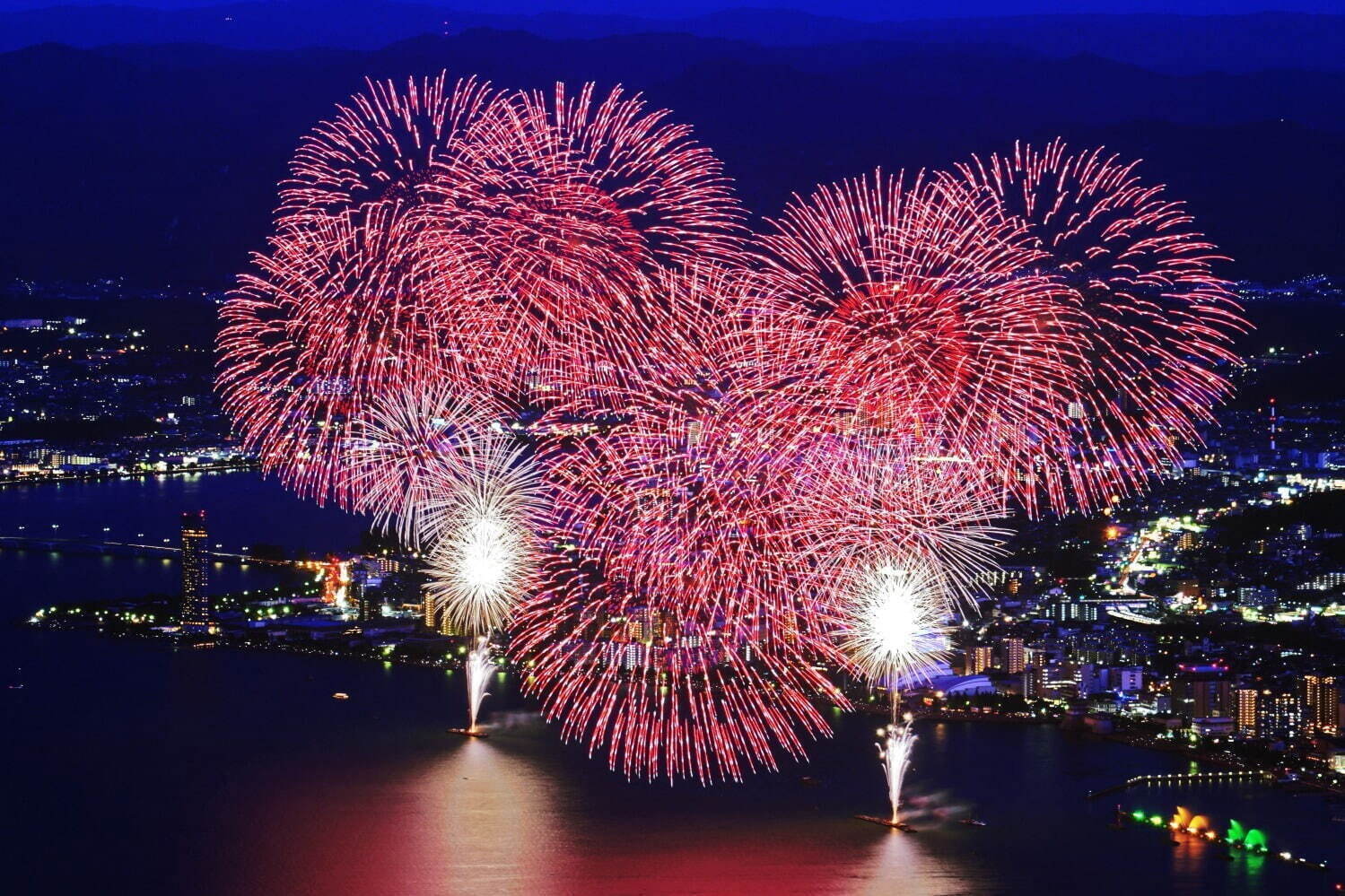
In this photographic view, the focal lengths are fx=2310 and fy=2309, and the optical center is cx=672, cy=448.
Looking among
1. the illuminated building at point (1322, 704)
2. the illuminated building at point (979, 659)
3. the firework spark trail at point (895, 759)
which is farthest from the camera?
the illuminated building at point (979, 659)

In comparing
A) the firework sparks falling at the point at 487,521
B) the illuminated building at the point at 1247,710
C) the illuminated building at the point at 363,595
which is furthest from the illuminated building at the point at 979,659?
the illuminated building at the point at 363,595

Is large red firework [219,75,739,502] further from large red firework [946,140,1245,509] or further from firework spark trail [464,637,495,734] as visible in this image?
firework spark trail [464,637,495,734]

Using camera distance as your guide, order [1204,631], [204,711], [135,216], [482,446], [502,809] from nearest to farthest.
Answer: [502,809]
[482,446]
[204,711]
[1204,631]
[135,216]

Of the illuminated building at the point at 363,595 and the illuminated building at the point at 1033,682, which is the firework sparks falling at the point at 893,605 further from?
the illuminated building at the point at 363,595

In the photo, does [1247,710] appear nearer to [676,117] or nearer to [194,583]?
[194,583]

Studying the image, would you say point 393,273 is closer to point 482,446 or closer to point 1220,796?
point 482,446

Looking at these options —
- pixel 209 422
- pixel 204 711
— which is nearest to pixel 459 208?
pixel 204 711
